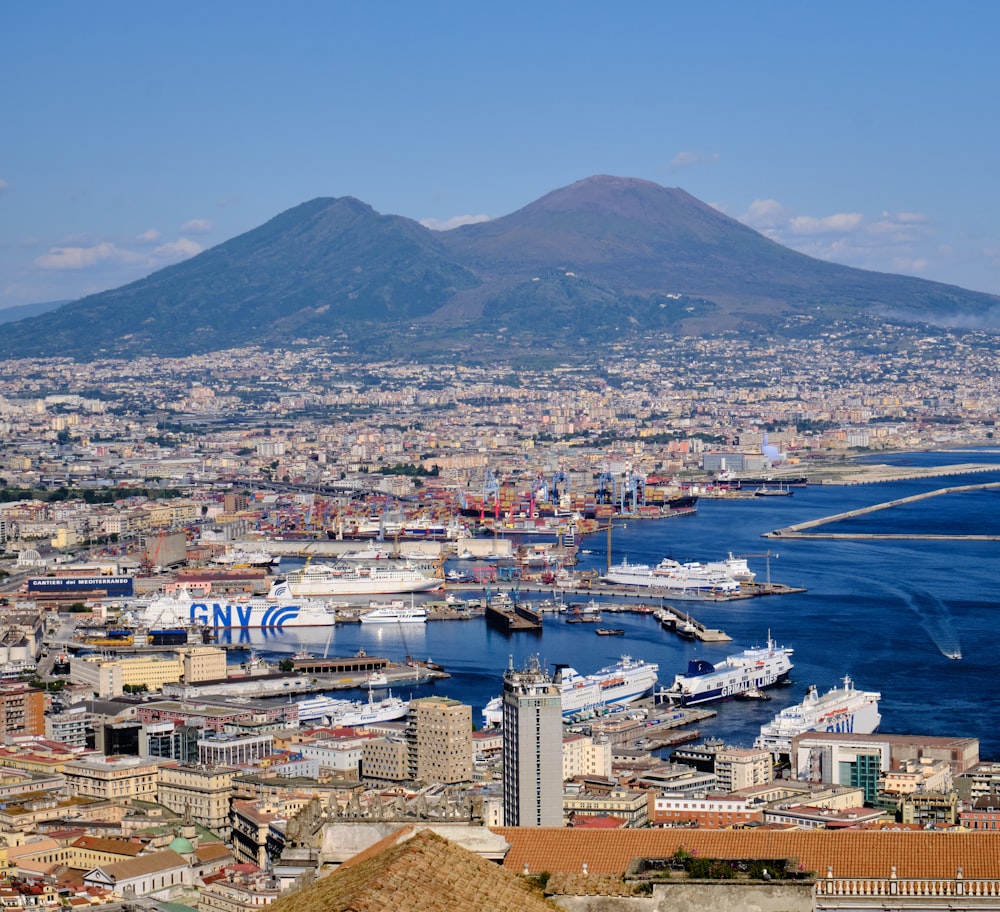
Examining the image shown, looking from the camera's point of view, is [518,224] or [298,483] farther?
[518,224]

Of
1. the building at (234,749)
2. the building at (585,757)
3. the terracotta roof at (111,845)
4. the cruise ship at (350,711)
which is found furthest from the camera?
the cruise ship at (350,711)

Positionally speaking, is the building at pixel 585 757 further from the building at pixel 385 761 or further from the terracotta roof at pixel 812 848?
the terracotta roof at pixel 812 848

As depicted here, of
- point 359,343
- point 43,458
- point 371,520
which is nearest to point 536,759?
point 371,520

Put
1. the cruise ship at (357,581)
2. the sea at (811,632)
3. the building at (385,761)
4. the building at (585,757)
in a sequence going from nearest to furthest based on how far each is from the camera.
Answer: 1. the building at (585,757)
2. the building at (385,761)
3. the sea at (811,632)
4. the cruise ship at (357,581)

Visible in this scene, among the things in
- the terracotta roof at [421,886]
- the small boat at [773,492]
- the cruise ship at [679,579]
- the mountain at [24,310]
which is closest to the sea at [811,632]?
the cruise ship at [679,579]

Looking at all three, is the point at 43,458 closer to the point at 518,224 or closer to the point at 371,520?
the point at 371,520

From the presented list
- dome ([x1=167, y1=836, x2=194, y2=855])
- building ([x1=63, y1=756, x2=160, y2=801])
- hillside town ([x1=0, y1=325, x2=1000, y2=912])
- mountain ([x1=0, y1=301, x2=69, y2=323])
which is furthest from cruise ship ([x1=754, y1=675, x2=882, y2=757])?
mountain ([x1=0, y1=301, x2=69, y2=323])

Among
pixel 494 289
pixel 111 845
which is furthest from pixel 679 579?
pixel 494 289
